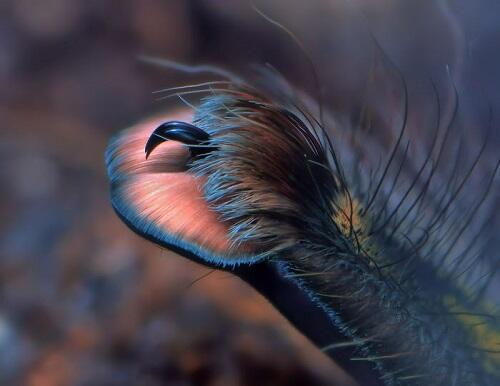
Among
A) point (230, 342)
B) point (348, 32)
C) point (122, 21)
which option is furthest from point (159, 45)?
point (230, 342)

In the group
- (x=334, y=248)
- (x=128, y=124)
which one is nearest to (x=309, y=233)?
(x=334, y=248)

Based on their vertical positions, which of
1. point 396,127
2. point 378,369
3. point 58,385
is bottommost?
point 58,385

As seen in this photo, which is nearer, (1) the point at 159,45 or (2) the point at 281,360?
(2) the point at 281,360

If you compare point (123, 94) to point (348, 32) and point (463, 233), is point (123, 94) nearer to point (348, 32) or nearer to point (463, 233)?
→ point (348, 32)

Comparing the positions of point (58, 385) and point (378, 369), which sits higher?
point (378, 369)
